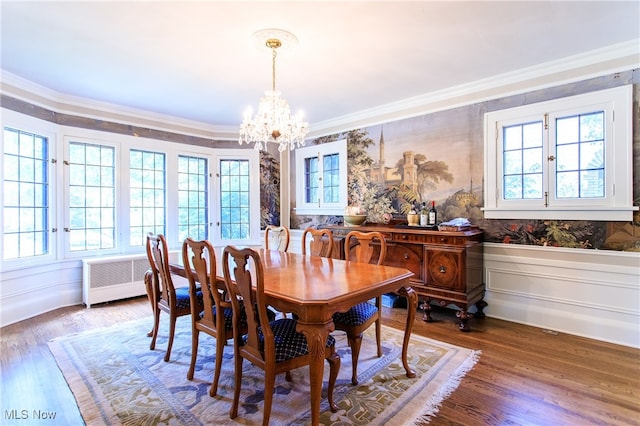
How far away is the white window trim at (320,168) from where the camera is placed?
5008 millimetres

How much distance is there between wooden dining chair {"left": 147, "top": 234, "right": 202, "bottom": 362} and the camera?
259 cm

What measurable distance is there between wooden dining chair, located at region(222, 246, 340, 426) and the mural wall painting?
2629 mm

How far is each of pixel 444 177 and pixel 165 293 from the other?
10.8ft

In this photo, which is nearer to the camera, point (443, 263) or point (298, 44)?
point (298, 44)

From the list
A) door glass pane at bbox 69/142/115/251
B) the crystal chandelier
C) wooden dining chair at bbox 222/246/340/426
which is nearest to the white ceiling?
the crystal chandelier

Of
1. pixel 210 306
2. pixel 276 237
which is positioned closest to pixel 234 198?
pixel 276 237

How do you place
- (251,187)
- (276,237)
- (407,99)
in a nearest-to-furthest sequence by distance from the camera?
1. (407,99)
2. (276,237)
3. (251,187)

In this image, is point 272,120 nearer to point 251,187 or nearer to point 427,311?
point 427,311

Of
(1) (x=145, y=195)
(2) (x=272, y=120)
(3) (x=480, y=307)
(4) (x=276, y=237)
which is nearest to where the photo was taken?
(2) (x=272, y=120)

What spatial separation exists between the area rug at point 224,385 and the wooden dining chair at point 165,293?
0.87 feet

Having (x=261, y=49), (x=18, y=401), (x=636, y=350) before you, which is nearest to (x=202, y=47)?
(x=261, y=49)

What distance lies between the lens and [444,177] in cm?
393

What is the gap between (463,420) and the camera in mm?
1902

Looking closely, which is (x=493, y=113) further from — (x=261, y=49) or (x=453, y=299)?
(x=261, y=49)
